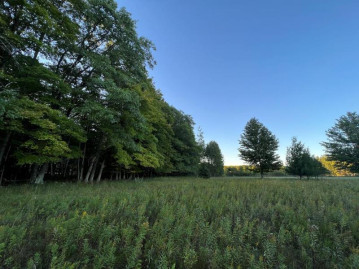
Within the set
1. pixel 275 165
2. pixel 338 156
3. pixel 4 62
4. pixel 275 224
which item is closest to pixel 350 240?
pixel 275 224

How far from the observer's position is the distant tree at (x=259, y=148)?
25.9 meters

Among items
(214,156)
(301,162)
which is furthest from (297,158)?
(214,156)

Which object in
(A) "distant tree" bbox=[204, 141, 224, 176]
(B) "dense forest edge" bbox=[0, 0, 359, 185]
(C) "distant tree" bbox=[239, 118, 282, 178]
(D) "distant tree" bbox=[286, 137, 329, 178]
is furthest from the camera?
(A) "distant tree" bbox=[204, 141, 224, 176]

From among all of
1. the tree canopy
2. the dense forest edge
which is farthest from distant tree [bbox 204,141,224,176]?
the tree canopy

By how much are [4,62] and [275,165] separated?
31.4 m

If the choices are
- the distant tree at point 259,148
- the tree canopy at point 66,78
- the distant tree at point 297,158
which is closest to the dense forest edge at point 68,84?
the tree canopy at point 66,78

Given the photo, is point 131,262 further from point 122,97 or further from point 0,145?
point 0,145

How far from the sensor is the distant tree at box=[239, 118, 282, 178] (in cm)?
2594

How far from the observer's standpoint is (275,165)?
25672 mm

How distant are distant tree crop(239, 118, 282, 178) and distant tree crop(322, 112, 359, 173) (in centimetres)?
1111

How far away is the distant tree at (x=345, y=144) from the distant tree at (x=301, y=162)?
266 inches

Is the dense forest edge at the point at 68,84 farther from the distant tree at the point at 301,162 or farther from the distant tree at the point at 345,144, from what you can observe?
the distant tree at the point at 345,144

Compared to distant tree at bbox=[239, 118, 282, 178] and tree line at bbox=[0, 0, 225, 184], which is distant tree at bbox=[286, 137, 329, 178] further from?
tree line at bbox=[0, 0, 225, 184]

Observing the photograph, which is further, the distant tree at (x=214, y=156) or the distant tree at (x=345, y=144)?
the distant tree at (x=214, y=156)
